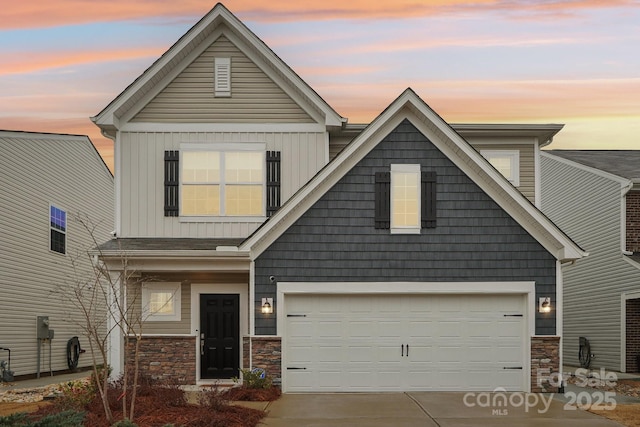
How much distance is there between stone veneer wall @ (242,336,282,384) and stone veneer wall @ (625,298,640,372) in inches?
504

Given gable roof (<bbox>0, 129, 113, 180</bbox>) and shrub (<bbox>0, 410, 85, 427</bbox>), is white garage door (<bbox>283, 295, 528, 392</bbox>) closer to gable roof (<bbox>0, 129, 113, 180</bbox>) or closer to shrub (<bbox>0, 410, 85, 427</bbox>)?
shrub (<bbox>0, 410, 85, 427</bbox>)

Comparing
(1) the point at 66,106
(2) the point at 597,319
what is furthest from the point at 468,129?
(1) the point at 66,106

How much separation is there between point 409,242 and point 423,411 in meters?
4.42

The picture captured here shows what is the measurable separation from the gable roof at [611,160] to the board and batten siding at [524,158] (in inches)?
215

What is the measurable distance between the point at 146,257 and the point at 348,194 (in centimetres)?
459

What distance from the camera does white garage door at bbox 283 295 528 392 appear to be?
62.2 ft

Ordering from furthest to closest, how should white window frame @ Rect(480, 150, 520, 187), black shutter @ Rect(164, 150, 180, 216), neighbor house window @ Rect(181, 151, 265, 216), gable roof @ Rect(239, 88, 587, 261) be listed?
white window frame @ Rect(480, 150, 520, 187) < neighbor house window @ Rect(181, 151, 265, 216) < black shutter @ Rect(164, 150, 180, 216) < gable roof @ Rect(239, 88, 587, 261)

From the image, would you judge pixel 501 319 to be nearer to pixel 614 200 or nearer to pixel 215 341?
pixel 215 341

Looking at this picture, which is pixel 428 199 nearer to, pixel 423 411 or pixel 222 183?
pixel 423 411

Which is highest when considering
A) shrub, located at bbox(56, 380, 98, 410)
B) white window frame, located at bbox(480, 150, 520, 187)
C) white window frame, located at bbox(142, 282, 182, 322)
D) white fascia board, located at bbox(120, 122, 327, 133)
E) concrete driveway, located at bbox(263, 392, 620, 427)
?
white fascia board, located at bbox(120, 122, 327, 133)

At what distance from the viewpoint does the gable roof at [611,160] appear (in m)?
27.9

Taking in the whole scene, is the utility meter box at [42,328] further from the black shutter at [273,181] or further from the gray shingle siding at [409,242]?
the gray shingle siding at [409,242]

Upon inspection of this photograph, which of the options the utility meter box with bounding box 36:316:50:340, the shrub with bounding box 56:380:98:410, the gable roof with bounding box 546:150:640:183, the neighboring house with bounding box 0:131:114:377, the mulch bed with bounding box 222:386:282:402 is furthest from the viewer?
the gable roof with bounding box 546:150:640:183

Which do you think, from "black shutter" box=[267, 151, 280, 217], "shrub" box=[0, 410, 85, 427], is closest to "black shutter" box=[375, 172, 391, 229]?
"black shutter" box=[267, 151, 280, 217]
